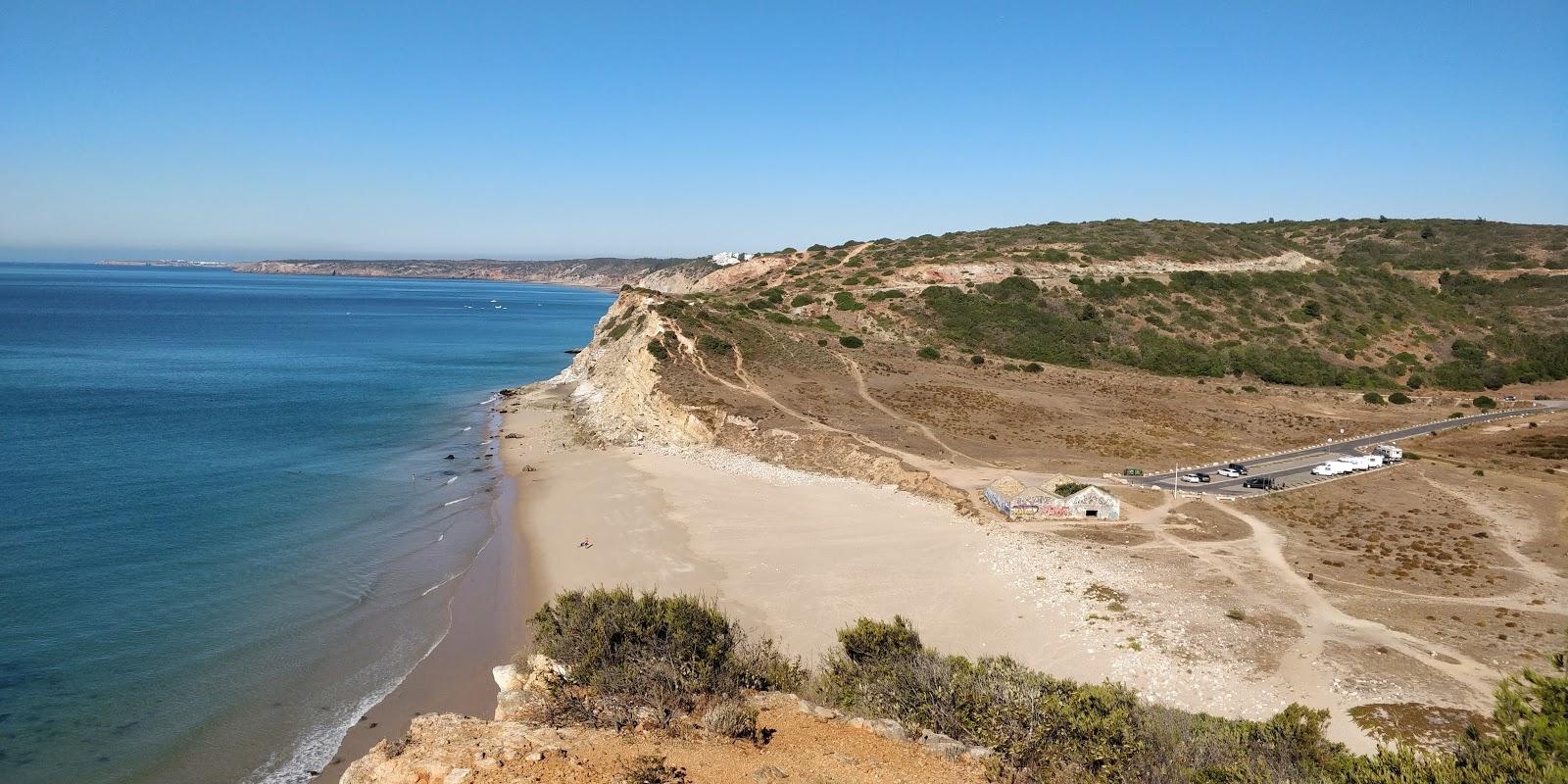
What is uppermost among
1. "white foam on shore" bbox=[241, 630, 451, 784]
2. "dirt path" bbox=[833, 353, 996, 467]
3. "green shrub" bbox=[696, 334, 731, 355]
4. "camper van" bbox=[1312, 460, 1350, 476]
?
"green shrub" bbox=[696, 334, 731, 355]

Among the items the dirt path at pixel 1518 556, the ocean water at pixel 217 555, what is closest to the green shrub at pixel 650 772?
the ocean water at pixel 217 555

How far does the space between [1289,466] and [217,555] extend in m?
46.6

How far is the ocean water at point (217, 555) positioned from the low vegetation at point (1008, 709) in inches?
344

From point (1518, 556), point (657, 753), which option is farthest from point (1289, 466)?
point (657, 753)

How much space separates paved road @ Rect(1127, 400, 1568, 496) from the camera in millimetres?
34812

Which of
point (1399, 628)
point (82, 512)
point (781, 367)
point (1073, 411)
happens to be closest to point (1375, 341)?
point (1073, 411)

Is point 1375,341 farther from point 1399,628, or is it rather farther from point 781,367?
point 1399,628

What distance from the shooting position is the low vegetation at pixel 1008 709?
29.8 feet

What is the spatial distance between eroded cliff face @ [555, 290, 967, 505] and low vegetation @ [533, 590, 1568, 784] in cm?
1903

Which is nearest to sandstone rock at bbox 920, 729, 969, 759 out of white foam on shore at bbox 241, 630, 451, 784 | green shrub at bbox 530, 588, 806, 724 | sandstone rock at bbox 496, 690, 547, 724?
green shrub at bbox 530, 588, 806, 724

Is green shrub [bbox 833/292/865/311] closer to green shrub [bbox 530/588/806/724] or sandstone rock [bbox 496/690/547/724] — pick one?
green shrub [bbox 530/588/806/724]

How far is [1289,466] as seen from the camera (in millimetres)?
38500

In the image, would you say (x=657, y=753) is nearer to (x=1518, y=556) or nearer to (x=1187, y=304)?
(x=1518, y=556)

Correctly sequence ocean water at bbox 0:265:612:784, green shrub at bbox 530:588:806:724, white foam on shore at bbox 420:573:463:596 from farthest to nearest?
white foam on shore at bbox 420:573:463:596
ocean water at bbox 0:265:612:784
green shrub at bbox 530:588:806:724
